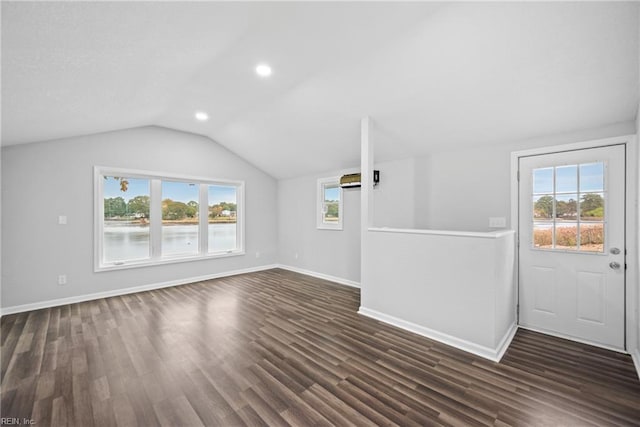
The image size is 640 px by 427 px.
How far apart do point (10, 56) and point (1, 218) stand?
10.0 ft

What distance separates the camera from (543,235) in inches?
117

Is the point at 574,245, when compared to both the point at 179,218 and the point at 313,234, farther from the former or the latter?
the point at 179,218

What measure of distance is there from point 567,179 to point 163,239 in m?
6.24

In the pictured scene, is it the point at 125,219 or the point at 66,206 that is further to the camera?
the point at 125,219

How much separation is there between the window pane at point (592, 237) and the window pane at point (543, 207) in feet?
0.99

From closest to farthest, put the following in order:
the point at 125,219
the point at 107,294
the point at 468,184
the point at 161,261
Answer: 1. the point at 468,184
2. the point at 107,294
3. the point at 125,219
4. the point at 161,261

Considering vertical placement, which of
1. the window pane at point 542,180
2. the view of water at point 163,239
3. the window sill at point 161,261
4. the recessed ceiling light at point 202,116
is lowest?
the window sill at point 161,261

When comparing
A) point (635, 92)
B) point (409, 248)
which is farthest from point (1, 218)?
point (635, 92)

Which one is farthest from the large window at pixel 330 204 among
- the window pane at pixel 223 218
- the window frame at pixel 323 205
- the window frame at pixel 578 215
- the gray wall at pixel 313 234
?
the window frame at pixel 578 215

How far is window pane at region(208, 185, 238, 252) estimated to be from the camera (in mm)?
5629

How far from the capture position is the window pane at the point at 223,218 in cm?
563

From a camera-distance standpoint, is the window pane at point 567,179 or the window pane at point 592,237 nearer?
the window pane at point 592,237

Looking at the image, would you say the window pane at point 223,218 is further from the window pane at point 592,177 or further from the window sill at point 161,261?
the window pane at point 592,177

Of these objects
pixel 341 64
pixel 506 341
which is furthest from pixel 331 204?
pixel 506 341
